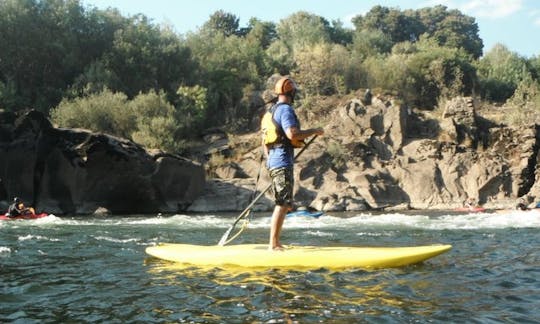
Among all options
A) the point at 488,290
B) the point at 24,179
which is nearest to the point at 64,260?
the point at 488,290

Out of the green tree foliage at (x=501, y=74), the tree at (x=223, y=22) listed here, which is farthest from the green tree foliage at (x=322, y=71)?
the tree at (x=223, y=22)

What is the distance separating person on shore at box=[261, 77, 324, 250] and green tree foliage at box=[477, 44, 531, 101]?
33345 mm

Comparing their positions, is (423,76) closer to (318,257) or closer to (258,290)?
(318,257)

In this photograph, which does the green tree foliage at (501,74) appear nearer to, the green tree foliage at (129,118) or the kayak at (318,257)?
the green tree foliage at (129,118)

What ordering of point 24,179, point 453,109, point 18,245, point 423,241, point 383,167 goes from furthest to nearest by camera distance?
point 453,109
point 383,167
point 24,179
point 423,241
point 18,245

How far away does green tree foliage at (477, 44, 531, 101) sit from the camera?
40.6 metres

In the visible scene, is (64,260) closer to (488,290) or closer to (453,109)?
(488,290)

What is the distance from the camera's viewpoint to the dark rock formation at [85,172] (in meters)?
18.7

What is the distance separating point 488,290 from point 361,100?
934 inches

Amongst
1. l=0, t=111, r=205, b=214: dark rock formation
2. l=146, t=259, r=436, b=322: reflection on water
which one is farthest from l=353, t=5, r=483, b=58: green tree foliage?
l=146, t=259, r=436, b=322: reflection on water

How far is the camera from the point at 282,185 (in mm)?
6352

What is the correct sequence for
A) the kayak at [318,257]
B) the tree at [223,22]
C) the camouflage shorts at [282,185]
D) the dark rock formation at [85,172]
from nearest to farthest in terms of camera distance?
the kayak at [318,257]
the camouflage shorts at [282,185]
the dark rock formation at [85,172]
the tree at [223,22]

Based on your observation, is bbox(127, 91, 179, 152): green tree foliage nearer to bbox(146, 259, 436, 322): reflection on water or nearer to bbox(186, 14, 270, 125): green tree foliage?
bbox(186, 14, 270, 125): green tree foliage

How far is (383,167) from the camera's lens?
81.4 feet
